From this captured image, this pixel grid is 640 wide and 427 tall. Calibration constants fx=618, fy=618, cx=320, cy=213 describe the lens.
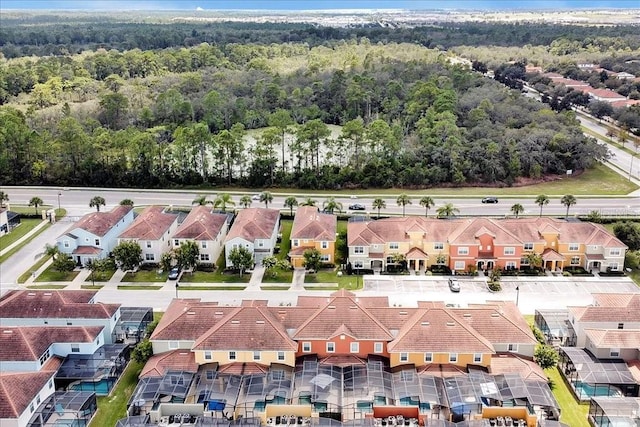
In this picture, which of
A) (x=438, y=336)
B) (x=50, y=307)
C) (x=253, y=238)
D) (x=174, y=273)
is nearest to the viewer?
(x=438, y=336)

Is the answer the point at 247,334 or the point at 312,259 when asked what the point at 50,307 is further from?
the point at 312,259

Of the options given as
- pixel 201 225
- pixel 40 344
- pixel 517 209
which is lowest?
pixel 517 209

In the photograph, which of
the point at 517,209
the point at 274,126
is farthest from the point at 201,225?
the point at 517,209

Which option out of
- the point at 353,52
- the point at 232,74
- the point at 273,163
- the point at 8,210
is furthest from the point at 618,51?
the point at 8,210

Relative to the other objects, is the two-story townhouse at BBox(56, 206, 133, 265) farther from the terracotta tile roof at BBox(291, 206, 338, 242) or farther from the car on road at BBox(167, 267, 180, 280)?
the terracotta tile roof at BBox(291, 206, 338, 242)

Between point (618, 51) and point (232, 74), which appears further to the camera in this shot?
point (618, 51)

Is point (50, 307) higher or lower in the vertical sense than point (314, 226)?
higher

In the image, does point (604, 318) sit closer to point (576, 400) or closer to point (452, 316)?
point (576, 400)
